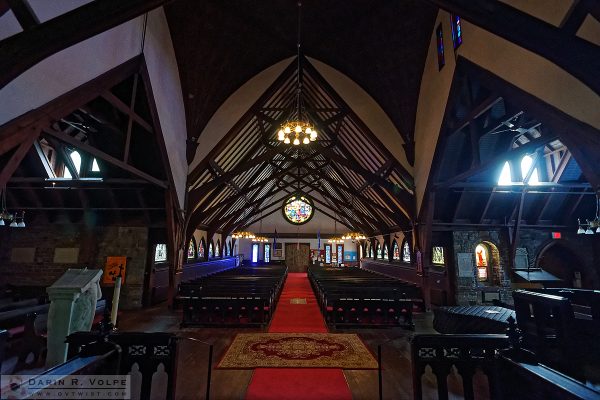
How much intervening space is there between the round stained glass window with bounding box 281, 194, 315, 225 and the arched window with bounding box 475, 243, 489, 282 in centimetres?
1352

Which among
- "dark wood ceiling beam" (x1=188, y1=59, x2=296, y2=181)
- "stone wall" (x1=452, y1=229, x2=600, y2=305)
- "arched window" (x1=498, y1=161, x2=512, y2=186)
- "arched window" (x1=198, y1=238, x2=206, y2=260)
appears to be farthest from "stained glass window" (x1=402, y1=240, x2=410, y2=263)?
"arched window" (x1=198, y1=238, x2=206, y2=260)

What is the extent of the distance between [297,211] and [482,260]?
47.2 feet

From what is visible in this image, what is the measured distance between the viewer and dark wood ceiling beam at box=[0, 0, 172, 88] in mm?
2660

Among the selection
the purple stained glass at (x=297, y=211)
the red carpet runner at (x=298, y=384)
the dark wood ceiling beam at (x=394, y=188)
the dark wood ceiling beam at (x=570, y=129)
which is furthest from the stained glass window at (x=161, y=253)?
the purple stained glass at (x=297, y=211)

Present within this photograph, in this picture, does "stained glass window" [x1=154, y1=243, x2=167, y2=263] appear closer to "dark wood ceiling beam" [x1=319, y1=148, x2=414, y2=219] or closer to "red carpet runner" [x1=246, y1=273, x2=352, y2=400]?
"dark wood ceiling beam" [x1=319, y1=148, x2=414, y2=219]

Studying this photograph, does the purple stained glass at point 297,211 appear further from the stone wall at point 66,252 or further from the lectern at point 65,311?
the lectern at point 65,311

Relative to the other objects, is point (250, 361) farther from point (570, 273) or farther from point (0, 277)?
point (570, 273)

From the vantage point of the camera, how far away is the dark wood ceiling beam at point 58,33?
2.66 metres

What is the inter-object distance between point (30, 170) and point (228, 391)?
25.6ft

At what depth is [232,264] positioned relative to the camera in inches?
821

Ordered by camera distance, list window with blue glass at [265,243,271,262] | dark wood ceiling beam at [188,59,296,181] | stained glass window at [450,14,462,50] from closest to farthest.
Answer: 1. stained glass window at [450,14,462,50]
2. dark wood ceiling beam at [188,59,296,181]
3. window with blue glass at [265,243,271,262]

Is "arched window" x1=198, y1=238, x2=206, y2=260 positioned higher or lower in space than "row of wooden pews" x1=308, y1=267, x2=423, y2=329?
higher

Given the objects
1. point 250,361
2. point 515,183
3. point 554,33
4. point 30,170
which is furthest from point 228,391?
point 515,183

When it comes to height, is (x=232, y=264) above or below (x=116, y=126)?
below
